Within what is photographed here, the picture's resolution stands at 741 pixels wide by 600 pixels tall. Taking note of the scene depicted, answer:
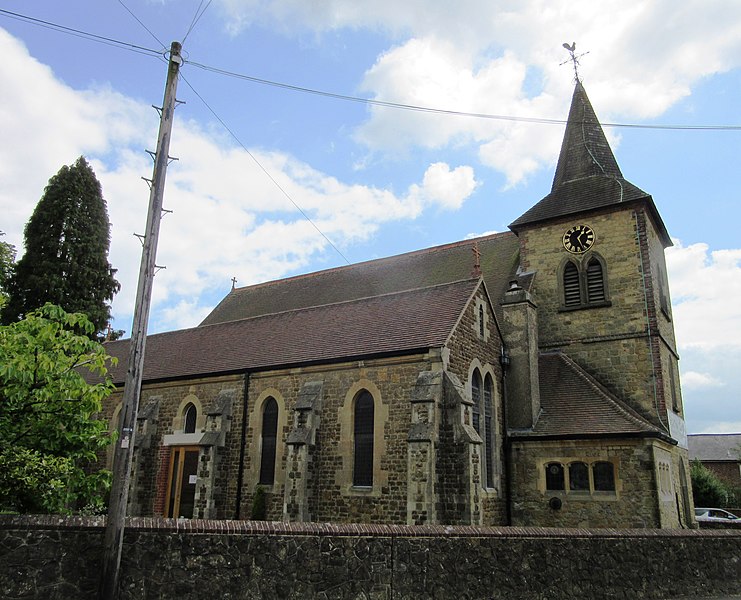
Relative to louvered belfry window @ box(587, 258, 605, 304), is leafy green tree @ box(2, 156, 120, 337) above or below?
above

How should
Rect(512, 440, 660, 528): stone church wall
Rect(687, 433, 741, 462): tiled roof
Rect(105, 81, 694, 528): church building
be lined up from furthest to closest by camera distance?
Rect(687, 433, 741, 462): tiled roof → Rect(512, 440, 660, 528): stone church wall → Rect(105, 81, 694, 528): church building

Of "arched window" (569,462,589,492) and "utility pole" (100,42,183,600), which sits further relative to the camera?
"arched window" (569,462,589,492)

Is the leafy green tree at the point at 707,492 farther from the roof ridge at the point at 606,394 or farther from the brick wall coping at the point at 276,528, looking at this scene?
the brick wall coping at the point at 276,528

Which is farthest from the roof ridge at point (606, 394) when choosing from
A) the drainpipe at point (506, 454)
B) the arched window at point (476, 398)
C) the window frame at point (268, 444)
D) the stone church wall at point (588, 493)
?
the window frame at point (268, 444)

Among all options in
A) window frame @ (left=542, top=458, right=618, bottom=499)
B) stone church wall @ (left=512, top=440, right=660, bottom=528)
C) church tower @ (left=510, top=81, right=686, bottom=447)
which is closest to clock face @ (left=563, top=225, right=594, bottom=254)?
church tower @ (left=510, top=81, right=686, bottom=447)

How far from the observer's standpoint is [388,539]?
959cm

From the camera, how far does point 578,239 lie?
77.2 feet

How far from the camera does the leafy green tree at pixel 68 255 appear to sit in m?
35.1

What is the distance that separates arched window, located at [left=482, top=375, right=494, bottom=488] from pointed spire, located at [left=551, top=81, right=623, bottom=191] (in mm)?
10624

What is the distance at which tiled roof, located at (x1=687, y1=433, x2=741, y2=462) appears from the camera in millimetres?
52188

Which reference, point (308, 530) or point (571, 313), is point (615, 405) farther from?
point (308, 530)

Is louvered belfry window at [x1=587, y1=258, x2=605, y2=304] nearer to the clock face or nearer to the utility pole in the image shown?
the clock face

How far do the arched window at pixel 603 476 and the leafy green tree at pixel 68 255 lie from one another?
94.8ft

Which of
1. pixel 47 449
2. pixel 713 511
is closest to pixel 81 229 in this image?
pixel 47 449
